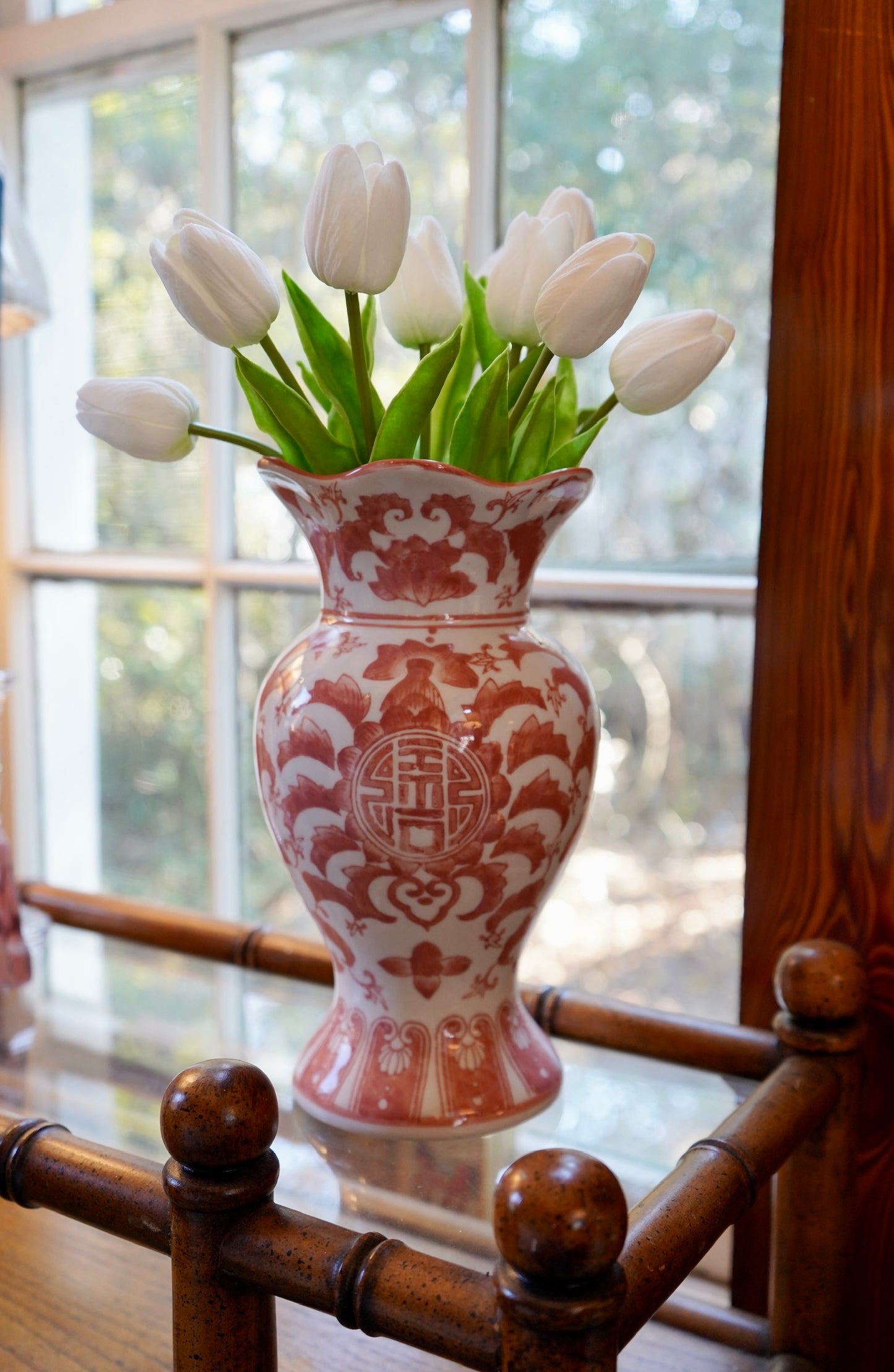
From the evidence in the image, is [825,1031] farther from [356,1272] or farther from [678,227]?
[678,227]

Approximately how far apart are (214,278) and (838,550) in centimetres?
37

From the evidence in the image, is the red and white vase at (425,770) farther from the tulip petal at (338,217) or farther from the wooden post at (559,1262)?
the wooden post at (559,1262)

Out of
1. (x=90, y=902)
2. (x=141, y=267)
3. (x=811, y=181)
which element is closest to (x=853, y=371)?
(x=811, y=181)

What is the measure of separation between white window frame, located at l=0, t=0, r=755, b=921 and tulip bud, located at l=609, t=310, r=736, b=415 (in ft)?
1.17

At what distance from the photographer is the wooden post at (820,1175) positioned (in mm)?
621

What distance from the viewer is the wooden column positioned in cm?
67

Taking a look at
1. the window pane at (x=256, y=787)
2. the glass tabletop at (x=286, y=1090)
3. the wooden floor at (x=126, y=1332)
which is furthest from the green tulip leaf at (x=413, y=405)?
the window pane at (x=256, y=787)

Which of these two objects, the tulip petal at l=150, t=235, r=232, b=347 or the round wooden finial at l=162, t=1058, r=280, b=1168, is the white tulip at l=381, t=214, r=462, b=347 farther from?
the round wooden finial at l=162, t=1058, r=280, b=1168

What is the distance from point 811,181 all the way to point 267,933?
0.57 m

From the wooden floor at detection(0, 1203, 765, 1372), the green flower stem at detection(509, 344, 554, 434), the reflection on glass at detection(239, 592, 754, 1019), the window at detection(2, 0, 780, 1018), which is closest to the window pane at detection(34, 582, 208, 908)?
the window at detection(2, 0, 780, 1018)

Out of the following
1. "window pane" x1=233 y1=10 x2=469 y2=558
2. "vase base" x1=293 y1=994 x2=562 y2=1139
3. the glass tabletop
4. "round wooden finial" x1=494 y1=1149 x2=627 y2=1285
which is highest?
"window pane" x1=233 y1=10 x2=469 y2=558

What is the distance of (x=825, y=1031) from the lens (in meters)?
0.62

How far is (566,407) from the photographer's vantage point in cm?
65

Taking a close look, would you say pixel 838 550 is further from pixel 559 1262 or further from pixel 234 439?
pixel 559 1262
